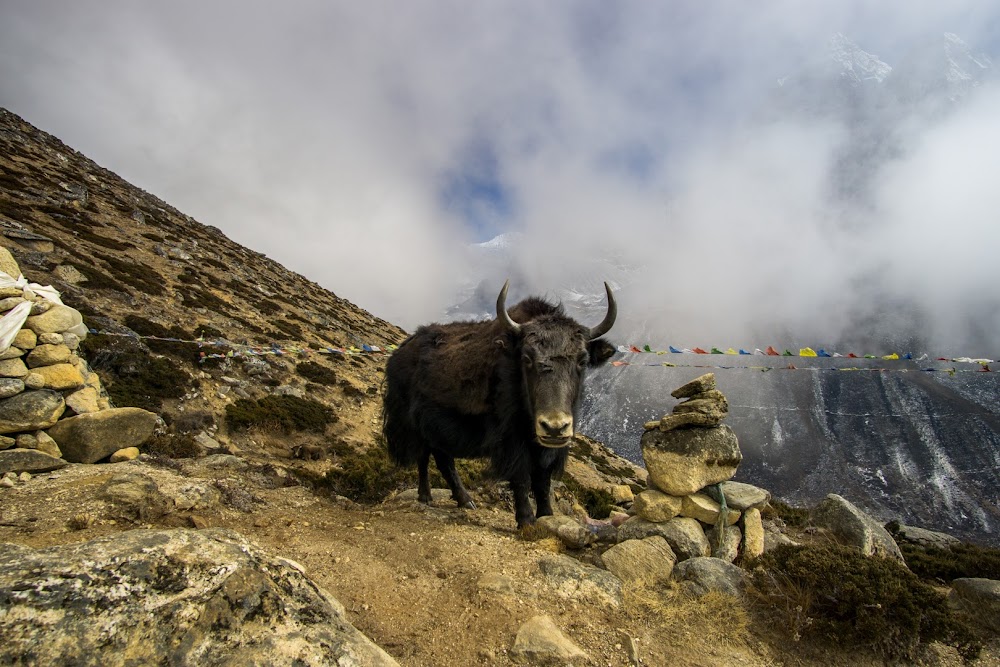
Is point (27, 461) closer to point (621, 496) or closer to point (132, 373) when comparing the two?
point (132, 373)

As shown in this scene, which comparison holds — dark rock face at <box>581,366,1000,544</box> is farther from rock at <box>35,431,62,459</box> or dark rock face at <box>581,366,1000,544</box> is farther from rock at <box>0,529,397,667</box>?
rock at <box>35,431,62,459</box>

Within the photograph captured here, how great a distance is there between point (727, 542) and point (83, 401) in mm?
8238

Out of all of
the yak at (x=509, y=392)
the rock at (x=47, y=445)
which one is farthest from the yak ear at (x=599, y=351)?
the rock at (x=47, y=445)

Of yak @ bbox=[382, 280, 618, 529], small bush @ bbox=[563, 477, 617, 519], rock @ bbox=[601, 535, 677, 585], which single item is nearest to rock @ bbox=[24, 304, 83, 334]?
yak @ bbox=[382, 280, 618, 529]

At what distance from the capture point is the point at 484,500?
7.86 meters

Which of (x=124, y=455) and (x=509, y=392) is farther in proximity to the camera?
(x=124, y=455)

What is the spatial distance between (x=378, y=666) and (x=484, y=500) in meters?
5.98

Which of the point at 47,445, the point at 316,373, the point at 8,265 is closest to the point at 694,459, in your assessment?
the point at 47,445

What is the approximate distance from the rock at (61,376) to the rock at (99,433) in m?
0.46

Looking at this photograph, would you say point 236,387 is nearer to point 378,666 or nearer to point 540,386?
point 540,386

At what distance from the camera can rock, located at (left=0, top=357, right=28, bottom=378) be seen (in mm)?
5148

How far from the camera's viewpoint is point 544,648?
2.89 m

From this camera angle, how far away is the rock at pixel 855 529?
5777 millimetres

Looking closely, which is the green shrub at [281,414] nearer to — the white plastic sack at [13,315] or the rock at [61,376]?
the rock at [61,376]
